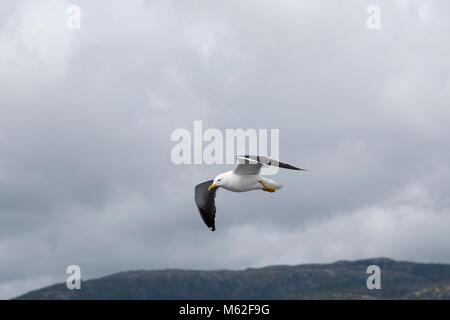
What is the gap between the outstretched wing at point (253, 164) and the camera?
37.3 meters

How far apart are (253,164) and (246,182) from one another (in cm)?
179

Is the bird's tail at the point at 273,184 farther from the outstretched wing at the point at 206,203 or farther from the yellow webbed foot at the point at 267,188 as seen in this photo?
the outstretched wing at the point at 206,203

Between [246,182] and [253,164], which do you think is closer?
[253,164]

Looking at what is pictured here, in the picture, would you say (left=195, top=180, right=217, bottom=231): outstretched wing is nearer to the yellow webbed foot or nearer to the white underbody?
the white underbody

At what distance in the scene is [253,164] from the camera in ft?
137

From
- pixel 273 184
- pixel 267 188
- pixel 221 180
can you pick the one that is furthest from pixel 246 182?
pixel 221 180

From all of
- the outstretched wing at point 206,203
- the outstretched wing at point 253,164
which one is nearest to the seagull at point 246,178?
the outstretched wing at point 253,164

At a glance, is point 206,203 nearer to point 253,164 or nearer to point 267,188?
point 267,188

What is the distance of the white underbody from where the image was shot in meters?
42.9

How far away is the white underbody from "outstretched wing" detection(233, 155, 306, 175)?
0.33 meters

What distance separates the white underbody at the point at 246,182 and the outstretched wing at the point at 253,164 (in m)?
0.33

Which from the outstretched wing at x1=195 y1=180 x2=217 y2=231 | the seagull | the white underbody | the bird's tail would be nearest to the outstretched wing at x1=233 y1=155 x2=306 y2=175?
the seagull
